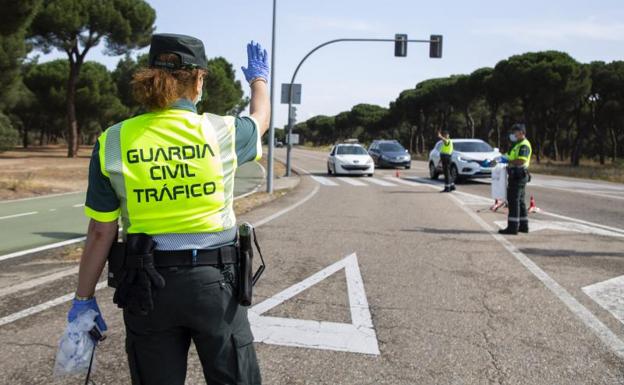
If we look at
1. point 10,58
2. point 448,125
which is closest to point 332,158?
point 10,58

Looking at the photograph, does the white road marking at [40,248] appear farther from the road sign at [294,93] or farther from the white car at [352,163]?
the white car at [352,163]

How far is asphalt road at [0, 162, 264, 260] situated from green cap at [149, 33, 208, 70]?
632 centimetres

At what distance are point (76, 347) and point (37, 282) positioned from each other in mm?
4265

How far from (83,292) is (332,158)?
23.5 m

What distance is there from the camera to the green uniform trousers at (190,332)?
6.37ft

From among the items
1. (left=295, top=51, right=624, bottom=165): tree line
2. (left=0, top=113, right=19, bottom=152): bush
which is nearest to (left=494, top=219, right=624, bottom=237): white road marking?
(left=0, top=113, right=19, bottom=152): bush

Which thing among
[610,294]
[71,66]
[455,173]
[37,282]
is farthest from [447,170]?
[71,66]

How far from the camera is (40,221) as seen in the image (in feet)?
35.4

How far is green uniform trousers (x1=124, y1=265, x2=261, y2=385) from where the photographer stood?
1940 millimetres

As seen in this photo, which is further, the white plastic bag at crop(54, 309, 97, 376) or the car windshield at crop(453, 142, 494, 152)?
the car windshield at crop(453, 142, 494, 152)

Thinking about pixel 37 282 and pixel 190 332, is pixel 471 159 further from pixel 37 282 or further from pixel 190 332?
pixel 190 332

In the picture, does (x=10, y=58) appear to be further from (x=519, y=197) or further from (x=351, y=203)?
(x=519, y=197)

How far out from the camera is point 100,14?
3369cm

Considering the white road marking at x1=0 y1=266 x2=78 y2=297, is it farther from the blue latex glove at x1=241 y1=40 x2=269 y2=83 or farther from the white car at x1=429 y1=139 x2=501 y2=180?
the white car at x1=429 y1=139 x2=501 y2=180
